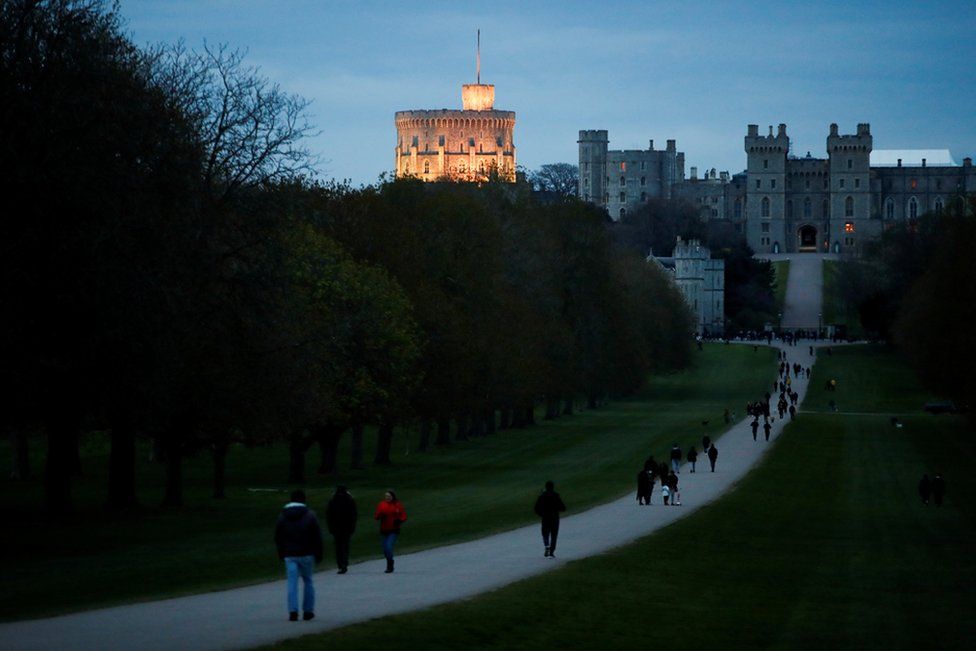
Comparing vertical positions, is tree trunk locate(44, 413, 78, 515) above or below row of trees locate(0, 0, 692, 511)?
below

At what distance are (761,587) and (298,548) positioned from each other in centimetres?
910

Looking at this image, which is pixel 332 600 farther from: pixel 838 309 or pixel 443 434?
pixel 838 309

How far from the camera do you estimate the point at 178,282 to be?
106 feet

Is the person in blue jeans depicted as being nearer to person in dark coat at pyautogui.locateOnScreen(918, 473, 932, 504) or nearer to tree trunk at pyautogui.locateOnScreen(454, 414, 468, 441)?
person in dark coat at pyautogui.locateOnScreen(918, 473, 932, 504)

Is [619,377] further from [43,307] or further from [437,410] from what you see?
[43,307]

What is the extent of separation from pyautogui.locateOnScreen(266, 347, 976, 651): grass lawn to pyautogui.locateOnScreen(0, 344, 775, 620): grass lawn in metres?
4.14

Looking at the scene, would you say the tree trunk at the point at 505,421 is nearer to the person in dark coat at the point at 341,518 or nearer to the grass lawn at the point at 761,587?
the grass lawn at the point at 761,587

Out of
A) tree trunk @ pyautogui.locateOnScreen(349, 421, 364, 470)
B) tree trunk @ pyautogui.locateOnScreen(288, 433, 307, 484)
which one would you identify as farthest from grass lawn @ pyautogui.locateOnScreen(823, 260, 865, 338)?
tree trunk @ pyautogui.locateOnScreen(288, 433, 307, 484)

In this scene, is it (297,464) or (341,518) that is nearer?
(341,518)

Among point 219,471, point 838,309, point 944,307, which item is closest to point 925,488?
point 219,471

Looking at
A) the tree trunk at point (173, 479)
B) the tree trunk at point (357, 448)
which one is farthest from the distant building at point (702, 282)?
the tree trunk at point (173, 479)

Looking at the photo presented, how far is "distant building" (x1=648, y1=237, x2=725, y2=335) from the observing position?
16588 cm

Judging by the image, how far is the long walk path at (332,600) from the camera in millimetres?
16812

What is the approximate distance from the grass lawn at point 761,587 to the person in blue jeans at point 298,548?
85cm
